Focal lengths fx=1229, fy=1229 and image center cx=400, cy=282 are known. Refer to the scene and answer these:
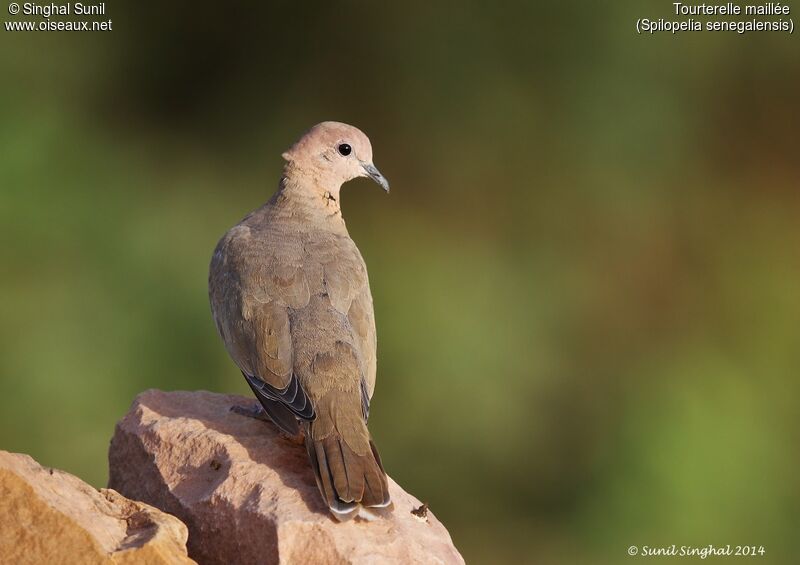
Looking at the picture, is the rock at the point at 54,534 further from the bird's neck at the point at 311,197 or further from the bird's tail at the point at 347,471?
the bird's neck at the point at 311,197

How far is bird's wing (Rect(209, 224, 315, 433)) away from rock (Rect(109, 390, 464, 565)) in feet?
0.68

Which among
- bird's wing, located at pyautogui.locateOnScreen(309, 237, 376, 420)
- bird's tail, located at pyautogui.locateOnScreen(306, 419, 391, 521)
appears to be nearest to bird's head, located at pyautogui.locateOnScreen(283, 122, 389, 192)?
bird's wing, located at pyautogui.locateOnScreen(309, 237, 376, 420)

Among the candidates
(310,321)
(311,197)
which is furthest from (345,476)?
(311,197)

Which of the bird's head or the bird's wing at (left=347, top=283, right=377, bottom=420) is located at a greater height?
the bird's head

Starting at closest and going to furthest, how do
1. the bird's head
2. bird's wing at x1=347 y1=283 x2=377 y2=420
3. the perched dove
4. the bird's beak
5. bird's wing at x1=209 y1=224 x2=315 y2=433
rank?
1. the perched dove
2. bird's wing at x1=209 y1=224 x2=315 y2=433
3. bird's wing at x1=347 y1=283 x2=377 y2=420
4. the bird's head
5. the bird's beak

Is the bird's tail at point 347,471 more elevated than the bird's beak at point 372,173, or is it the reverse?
the bird's beak at point 372,173

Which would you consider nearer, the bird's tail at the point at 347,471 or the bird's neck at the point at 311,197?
the bird's tail at the point at 347,471

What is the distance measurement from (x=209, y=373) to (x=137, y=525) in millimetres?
5031

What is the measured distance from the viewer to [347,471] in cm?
440

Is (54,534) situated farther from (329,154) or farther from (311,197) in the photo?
(329,154)

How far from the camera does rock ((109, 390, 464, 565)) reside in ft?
13.7

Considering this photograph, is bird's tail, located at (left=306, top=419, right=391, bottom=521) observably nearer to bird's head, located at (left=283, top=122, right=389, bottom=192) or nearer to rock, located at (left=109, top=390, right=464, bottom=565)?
rock, located at (left=109, top=390, right=464, bottom=565)

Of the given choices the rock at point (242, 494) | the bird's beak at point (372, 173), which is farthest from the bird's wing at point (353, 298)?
the bird's beak at point (372, 173)

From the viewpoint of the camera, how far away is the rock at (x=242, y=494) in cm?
418
